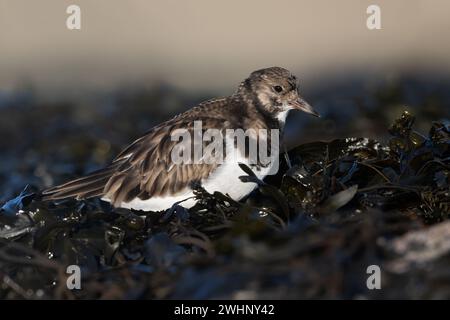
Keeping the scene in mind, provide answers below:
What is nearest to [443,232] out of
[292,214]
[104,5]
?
[292,214]

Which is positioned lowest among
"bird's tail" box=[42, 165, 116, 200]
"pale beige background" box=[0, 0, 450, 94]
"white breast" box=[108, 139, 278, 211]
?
"bird's tail" box=[42, 165, 116, 200]

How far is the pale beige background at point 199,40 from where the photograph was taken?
33.0ft

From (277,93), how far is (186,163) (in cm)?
63

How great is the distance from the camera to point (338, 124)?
22.0ft

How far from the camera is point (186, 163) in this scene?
169 inches

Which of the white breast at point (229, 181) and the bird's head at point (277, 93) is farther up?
the bird's head at point (277, 93)

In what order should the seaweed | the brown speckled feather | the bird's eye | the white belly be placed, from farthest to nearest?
the bird's eye < the brown speckled feather < the white belly < the seaweed

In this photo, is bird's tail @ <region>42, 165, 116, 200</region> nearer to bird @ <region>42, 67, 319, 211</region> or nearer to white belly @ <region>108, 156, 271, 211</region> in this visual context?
bird @ <region>42, 67, 319, 211</region>

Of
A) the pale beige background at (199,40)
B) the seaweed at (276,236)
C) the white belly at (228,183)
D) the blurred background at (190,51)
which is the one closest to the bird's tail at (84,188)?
the seaweed at (276,236)

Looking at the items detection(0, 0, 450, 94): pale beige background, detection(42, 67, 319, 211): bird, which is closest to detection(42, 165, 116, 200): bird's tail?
detection(42, 67, 319, 211): bird

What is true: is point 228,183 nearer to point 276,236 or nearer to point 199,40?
point 276,236

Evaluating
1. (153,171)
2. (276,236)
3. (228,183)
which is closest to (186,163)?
(153,171)

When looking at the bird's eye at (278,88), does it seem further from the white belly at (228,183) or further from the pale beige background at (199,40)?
the pale beige background at (199,40)

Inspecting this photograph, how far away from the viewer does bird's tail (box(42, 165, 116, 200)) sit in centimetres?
434
